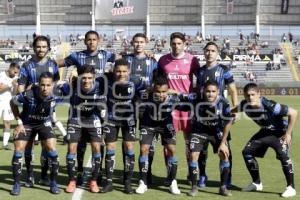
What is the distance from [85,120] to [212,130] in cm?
193

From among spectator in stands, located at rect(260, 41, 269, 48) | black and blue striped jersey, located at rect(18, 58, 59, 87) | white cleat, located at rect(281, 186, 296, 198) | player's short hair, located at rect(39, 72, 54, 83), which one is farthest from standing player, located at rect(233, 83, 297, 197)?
spectator in stands, located at rect(260, 41, 269, 48)

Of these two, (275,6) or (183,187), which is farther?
(275,6)

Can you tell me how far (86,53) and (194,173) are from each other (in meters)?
2.59

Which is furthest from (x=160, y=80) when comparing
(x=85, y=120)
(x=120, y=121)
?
(x=85, y=120)

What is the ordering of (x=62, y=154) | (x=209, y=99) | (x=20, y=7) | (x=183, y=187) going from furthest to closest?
(x=20, y=7) < (x=62, y=154) < (x=183, y=187) < (x=209, y=99)

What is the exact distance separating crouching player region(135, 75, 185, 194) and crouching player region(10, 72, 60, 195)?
1.33 meters

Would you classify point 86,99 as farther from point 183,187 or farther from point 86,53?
point 183,187

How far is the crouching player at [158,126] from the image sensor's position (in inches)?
282

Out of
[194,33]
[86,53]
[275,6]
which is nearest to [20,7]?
[194,33]

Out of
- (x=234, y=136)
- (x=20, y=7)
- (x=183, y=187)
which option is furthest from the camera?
(x=20, y=7)

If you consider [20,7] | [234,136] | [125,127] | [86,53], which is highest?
[20,7]

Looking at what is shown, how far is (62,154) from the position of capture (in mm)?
10406

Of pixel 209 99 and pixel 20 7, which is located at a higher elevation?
pixel 20 7

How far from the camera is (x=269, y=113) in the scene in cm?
706
